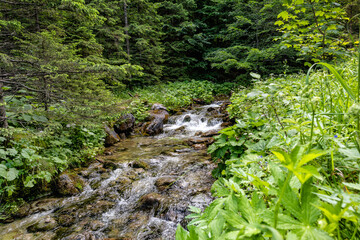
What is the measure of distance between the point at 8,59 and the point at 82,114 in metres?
1.69

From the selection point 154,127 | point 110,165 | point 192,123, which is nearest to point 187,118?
point 192,123

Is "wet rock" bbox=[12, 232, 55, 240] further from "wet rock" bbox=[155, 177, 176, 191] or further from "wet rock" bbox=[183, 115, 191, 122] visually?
"wet rock" bbox=[183, 115, 191, 122]

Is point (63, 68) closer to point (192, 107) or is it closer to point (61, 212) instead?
point (61, 212)

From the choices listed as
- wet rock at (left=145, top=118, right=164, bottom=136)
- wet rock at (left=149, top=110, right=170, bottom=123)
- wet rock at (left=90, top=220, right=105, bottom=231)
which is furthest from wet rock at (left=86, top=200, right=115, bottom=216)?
wet rock at (left=149, top=110, right=170, bottom=123)

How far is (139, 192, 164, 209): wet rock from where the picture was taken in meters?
3.30

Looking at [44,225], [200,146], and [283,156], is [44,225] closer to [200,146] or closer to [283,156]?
[283,156]

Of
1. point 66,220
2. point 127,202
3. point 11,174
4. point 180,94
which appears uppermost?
point 11,174

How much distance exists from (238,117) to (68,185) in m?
4.19

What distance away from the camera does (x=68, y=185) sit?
12.4 ft

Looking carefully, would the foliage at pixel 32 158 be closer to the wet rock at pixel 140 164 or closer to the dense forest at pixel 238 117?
the dense forest at pixel 238 117

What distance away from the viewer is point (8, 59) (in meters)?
3.21

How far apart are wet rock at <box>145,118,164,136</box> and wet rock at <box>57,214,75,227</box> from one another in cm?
520

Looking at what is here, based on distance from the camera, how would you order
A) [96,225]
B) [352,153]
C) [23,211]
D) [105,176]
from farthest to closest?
[105,176]
[23,211]
[96,225]
[352,153]

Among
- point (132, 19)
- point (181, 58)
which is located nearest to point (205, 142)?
point (132, 19)
